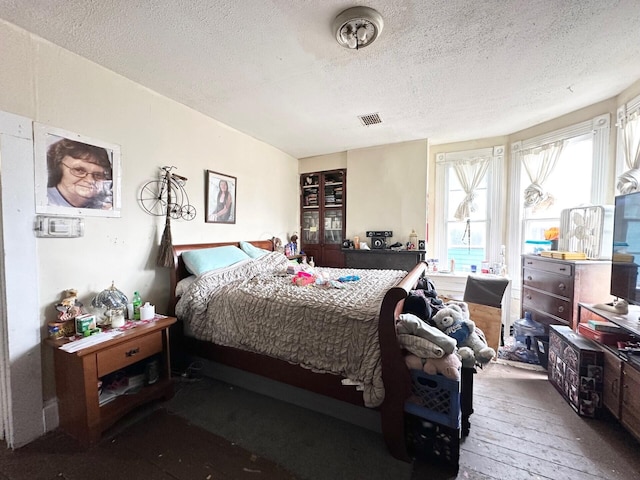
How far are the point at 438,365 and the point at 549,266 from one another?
7.21 ft

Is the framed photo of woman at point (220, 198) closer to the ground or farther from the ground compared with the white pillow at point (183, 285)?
farther from the ground

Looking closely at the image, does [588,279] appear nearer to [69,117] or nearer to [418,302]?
[418,302]

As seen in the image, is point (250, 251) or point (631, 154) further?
point (250, 251)

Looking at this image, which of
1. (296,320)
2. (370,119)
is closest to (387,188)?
(370,119)

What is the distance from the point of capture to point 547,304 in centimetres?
263

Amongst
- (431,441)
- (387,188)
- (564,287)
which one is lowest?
(431,441)

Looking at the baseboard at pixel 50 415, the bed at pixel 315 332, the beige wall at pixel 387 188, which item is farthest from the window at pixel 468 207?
the baseboard at pixel 50 415

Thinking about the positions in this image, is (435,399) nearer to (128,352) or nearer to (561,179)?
(128,352)

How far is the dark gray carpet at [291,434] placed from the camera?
1364 mm

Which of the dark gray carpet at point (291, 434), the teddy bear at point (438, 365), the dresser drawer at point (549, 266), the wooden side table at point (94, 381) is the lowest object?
the dark gray carpet at point (291, 434)

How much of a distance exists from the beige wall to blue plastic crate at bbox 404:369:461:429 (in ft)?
8.67

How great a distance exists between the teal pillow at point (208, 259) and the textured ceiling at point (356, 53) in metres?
1.50

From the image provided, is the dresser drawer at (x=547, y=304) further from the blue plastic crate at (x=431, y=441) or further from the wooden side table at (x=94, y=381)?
the wooden side table at (x=94, y=381)

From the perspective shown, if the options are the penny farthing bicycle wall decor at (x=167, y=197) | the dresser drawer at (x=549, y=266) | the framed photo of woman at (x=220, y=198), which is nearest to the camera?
the penny farthing bicycle wall decor at (x=167, y=197)
